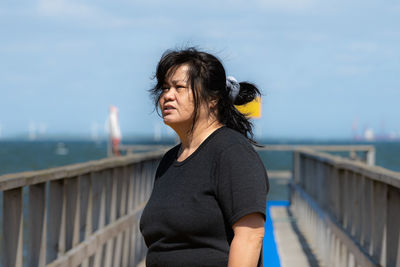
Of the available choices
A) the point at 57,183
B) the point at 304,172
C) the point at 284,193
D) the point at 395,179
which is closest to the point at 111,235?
the point at 57,183

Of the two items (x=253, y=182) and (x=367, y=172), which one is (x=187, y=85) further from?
(x=367, y=172)

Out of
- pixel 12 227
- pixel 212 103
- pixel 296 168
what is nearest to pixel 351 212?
pixel 12 227

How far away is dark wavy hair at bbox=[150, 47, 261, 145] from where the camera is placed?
271cm

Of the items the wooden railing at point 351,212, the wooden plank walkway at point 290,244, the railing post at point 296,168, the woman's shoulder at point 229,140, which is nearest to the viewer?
the woman's shoulder at point 229,140

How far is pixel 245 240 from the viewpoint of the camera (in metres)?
2.47

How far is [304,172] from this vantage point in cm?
1179

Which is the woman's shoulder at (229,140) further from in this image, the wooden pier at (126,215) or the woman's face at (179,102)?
the wooden pier at (126,215)

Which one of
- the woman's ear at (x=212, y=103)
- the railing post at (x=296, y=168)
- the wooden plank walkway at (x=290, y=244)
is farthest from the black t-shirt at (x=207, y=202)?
the railing post at (x=296, y=168)

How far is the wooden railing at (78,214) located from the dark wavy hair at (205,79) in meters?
1.27

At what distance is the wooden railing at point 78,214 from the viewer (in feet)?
12.8

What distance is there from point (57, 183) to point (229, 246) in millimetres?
2513

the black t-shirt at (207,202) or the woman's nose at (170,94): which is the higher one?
the woman's nose at (170,94)

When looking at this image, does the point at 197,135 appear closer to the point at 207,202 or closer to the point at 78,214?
the point at 207,202

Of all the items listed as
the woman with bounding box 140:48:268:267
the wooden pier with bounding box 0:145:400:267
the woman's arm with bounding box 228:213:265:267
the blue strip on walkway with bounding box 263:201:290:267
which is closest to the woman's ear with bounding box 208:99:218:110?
the woman with bounding box 140:48:268:267
